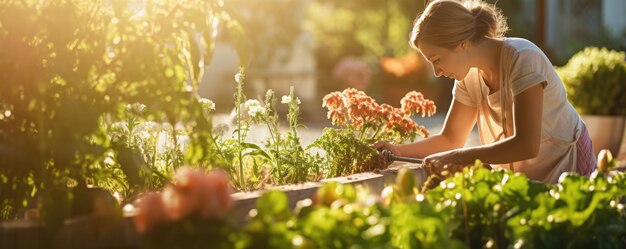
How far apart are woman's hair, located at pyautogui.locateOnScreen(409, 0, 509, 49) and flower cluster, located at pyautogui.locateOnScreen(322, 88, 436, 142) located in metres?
0.50

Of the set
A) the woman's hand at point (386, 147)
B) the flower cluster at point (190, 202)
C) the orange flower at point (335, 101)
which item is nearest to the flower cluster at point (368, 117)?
the orange flower at point (335, 101)

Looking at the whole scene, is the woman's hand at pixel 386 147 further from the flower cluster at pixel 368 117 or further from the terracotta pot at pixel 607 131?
the terracotta pot at pixel 607 131

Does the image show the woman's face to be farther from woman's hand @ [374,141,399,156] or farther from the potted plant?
the potted plant

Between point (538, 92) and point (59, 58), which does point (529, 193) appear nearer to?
point (538, 92)

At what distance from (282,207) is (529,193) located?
0.89 m

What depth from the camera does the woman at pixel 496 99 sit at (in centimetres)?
363

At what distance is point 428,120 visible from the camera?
46.9 feet

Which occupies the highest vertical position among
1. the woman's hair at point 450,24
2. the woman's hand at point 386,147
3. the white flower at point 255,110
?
the woman's hair at point 450,24

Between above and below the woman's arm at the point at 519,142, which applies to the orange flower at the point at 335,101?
above

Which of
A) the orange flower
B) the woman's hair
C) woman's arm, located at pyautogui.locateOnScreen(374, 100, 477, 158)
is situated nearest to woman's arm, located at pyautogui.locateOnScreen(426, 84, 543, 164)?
the woman's hair

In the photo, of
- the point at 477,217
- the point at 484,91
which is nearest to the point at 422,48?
the point at 484,91

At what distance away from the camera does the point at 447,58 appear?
371cm

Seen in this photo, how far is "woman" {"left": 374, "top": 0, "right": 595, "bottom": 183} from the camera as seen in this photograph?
363cm

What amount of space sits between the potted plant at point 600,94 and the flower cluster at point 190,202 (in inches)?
243
